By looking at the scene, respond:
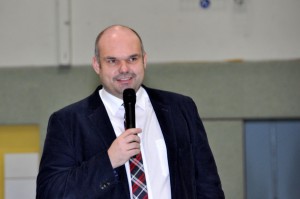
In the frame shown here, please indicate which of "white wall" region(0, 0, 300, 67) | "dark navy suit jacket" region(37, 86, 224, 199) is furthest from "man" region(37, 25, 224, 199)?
"white wall" region(0, 0, 300, 67)

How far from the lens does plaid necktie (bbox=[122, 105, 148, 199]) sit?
191 cm

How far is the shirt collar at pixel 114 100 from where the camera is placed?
2.04 metres

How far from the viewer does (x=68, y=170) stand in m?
1.88

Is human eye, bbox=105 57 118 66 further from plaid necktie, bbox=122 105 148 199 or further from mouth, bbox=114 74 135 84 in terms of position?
plaid necktie, bbox=122 105 148 199

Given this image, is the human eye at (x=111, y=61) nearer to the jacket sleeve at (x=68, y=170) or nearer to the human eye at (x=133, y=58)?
the human eye at (x=133, y=58)

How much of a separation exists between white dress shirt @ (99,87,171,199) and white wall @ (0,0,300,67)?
6.91ft

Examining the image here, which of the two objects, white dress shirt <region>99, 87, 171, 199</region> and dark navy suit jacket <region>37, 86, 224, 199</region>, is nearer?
dark navy suit jacket <region>37, 86, 224, 199</region>

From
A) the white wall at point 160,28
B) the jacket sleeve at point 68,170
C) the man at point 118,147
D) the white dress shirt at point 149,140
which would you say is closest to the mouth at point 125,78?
the man at point 118,147

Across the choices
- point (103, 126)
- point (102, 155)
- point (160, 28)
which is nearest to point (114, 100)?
point (103, 126)

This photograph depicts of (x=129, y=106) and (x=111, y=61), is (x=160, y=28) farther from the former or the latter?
(x=129, y=106)

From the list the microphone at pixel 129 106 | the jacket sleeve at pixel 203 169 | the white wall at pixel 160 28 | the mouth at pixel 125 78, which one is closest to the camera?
the microphone at pixel 129 106

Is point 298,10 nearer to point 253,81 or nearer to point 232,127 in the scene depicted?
point 253,81

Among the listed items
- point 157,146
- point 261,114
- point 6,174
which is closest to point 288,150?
point 261,114

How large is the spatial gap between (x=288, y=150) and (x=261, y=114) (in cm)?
36
